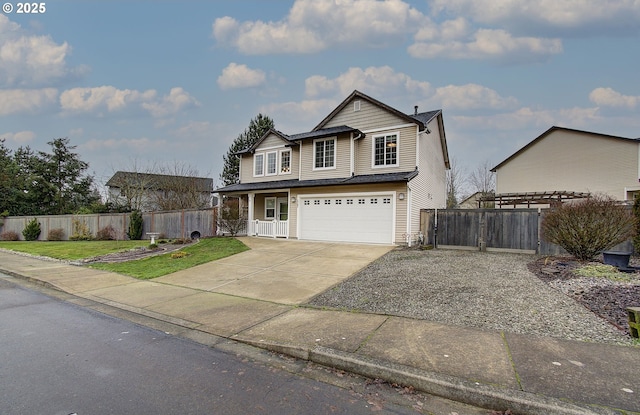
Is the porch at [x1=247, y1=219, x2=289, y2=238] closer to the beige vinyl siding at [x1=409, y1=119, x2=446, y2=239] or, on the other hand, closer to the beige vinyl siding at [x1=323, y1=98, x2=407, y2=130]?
the beige vinyl siding at [x1=323, y1=98, x2=407, y2=130]

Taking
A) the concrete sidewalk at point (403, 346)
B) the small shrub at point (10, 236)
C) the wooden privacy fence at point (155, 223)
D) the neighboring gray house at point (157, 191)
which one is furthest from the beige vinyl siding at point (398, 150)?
the small shrub at point (10, 236)

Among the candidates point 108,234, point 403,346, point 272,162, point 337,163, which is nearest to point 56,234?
point 108,234

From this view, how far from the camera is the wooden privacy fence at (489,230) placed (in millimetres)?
12055

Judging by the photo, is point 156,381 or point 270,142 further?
point 270,142

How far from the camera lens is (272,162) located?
789 inches

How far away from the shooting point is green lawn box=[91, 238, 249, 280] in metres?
10.0

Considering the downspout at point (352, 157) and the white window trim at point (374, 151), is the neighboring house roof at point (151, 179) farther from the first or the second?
the white window trim at point (374, 151)

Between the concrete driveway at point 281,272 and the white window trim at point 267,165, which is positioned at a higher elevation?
the white window trim at point 267,165

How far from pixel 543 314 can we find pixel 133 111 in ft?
79.6

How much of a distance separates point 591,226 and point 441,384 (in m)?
8.65

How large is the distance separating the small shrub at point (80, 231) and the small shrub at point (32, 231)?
4.96 meters

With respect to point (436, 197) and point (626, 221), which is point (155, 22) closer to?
point (436, 197)

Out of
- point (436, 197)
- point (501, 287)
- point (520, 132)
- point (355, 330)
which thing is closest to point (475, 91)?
point (436, 197)

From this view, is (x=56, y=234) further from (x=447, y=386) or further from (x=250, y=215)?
(x=447, y=386)
